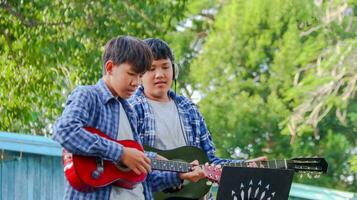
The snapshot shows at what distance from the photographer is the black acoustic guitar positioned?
422 centimetres

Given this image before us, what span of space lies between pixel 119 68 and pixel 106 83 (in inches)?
3.9

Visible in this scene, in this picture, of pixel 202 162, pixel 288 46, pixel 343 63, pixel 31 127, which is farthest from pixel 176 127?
pixel 288 46

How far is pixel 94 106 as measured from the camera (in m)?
3.71

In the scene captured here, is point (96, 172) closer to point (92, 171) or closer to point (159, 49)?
point (92, 171)

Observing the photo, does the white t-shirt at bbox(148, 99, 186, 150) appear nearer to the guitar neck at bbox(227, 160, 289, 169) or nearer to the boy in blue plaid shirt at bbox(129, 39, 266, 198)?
the boy in blue plaid shirt at bbox(129, 39, 266, 198)

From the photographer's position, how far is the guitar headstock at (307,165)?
4.38m

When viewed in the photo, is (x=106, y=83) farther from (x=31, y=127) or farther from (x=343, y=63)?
(x=343, y=63)

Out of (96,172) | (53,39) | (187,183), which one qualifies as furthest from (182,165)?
(53,39)

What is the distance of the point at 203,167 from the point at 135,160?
0.61 metres

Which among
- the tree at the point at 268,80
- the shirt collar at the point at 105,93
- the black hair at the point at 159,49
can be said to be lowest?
the shirt collar at the point at 105,93

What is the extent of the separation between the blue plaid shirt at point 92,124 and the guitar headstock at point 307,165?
2.61 ft

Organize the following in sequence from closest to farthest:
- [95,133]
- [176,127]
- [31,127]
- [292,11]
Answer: [95,133], [176,127], [31,127], [292,11]

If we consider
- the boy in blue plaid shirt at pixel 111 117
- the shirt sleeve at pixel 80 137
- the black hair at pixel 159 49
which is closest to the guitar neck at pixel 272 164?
the black hair at pixel 159 49

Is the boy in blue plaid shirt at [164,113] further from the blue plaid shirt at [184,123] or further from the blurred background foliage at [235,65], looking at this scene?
the blurred background foliage at [235,65]
